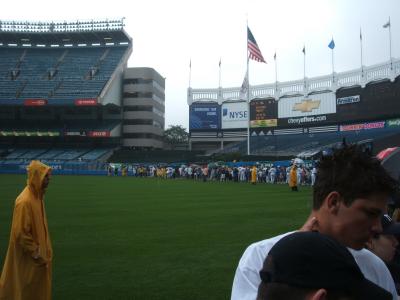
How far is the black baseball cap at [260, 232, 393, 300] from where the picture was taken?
52.7 inches

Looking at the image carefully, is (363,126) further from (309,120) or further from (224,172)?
(224,172)

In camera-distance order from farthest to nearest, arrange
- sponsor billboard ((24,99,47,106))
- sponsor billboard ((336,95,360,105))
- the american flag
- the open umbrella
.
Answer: sponsor billboard ((24,99,47,106)), sponsor billboard ((336,95,360,105)), the american flag, the open umbrella

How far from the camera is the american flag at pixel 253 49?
4362cm

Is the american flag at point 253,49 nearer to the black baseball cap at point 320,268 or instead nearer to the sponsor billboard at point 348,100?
the sponsor billboard at point 348,100

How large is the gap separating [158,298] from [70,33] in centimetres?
8784

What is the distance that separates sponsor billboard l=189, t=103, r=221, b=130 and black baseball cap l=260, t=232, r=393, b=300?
79.4 metres

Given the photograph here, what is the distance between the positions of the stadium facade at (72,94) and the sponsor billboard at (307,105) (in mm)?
27715

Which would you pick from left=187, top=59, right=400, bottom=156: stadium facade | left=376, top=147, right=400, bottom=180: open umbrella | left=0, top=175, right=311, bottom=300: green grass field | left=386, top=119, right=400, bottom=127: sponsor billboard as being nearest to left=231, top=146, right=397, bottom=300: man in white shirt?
left=376, top=147, right=400, bottom=180: open umbrella

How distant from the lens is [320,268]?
1.34 m

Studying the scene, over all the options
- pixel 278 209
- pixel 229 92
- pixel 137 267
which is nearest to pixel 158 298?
pixel 137 267

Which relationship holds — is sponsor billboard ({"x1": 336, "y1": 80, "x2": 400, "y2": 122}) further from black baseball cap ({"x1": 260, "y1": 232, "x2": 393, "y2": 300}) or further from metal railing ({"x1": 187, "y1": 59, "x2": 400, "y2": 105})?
black baseball cap ({"x1": 260, "y1": 232, "x2": 393, "y2": 300})

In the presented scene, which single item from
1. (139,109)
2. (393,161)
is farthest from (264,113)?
(393,161)

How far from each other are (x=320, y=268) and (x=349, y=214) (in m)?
0.78

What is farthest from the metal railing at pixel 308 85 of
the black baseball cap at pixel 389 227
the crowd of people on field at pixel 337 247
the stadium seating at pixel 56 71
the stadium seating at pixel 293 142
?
the crowd of people on field at pixel 337 247
